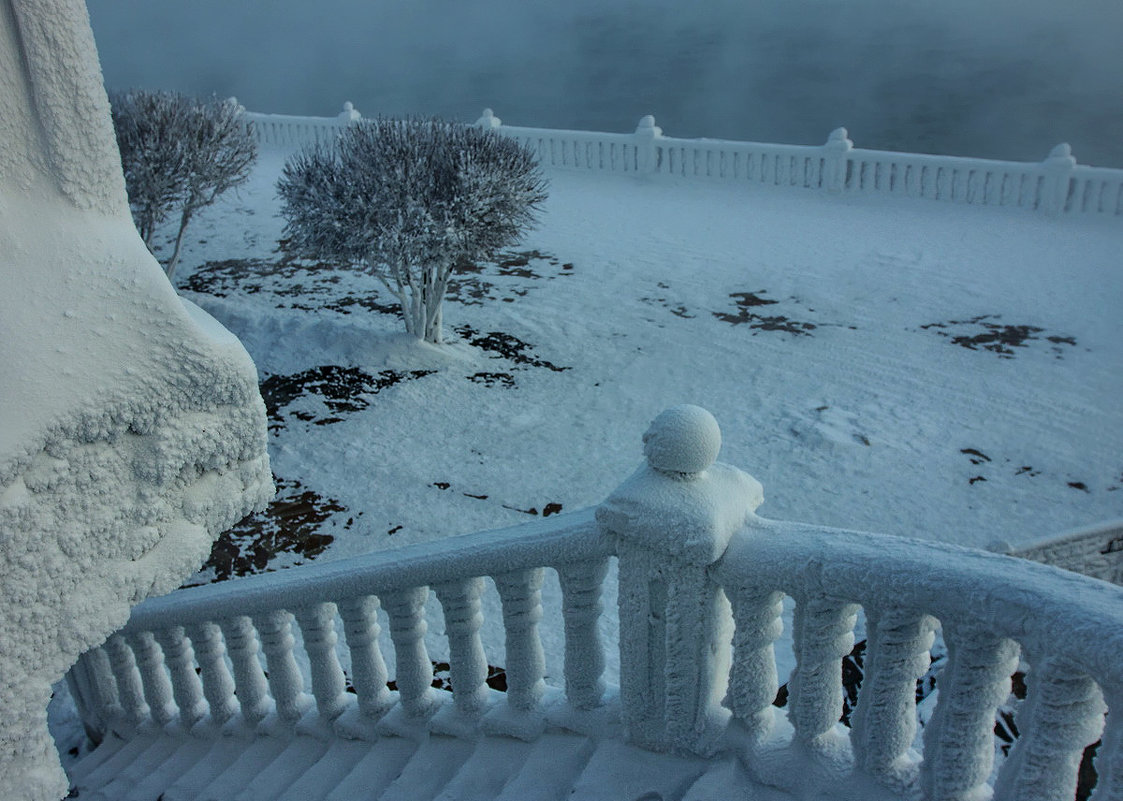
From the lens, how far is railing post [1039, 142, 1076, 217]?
1245 centimetres

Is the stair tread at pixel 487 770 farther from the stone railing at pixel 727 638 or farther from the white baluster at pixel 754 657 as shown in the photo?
the white baluster at pixel 754 657

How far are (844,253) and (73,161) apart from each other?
1112cm

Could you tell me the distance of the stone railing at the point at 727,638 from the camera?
1725mm

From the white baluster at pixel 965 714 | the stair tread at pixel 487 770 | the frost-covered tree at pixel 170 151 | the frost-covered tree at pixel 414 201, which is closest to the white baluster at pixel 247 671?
the stair tread at pixel 487 770

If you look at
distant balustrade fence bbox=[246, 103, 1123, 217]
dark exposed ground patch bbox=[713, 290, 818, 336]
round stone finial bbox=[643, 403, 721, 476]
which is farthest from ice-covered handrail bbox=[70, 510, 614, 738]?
distant balustrade fence bbox=[246, 103, 1123, 217]

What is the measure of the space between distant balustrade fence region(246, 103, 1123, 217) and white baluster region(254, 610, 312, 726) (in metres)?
8.88

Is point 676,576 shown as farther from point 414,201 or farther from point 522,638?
point 414,201

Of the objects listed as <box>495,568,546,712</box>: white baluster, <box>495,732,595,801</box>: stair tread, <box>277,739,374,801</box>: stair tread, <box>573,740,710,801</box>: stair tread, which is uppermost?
<box>495,568,546,712</box>: white baluster

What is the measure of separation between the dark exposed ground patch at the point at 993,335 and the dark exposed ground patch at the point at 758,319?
1.29 meters

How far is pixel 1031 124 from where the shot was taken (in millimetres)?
34781

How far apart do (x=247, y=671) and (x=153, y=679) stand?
0.76 m

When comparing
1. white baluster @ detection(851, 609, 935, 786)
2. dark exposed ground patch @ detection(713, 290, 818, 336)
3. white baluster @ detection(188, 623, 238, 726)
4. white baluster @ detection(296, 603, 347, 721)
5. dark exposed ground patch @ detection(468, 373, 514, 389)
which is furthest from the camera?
dark exposed ground patch @ detection(713, 290, 818, 336)

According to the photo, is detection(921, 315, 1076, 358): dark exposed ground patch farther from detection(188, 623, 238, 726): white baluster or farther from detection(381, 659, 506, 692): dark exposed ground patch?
detection(188, 623, 238, 726): white baluster

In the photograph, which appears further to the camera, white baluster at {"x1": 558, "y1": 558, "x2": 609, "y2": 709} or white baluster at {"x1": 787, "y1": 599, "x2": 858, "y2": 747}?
white baluster at {"x1": 558, "y1": 558, "x2": 609, "y2": 709}
